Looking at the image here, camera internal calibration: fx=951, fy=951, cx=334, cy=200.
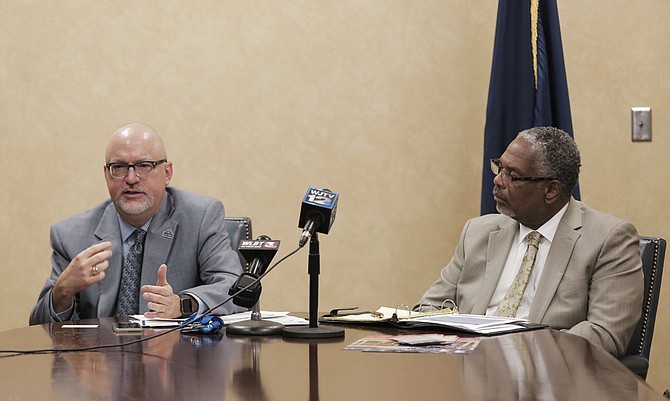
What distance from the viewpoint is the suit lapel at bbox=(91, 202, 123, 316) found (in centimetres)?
→ 324

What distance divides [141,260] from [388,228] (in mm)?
1573

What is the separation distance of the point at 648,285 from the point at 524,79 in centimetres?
138

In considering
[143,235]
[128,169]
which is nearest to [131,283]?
[143,235]

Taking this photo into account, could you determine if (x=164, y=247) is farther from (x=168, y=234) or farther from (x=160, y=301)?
(x=160, y=301)

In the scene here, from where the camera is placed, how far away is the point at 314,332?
2418 millimetres

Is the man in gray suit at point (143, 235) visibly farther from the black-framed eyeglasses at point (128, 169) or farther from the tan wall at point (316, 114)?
the tan wall at point (316, 114)

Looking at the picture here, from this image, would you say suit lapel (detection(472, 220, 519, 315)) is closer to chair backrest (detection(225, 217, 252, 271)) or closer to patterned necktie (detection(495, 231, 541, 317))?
patterned necktie (detection(495, 231, 541, 317))

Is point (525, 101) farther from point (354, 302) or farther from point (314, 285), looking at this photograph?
point (314, 285)

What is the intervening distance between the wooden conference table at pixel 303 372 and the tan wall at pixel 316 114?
2099 mm

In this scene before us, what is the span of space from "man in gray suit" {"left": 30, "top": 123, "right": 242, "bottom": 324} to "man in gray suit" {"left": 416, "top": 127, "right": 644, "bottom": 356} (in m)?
0.80

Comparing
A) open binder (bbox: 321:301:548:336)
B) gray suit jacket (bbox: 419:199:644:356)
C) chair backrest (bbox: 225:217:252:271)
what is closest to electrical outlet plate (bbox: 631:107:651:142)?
gray suit jacket (bbox: 419:199:644:356)

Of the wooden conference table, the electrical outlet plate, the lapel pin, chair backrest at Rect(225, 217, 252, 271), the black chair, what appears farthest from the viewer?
the electrical outlet plate

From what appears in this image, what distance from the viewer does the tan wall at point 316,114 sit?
4375 millimetres

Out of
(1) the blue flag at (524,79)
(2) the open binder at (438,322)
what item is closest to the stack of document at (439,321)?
(2) the open binder at (438,322)
